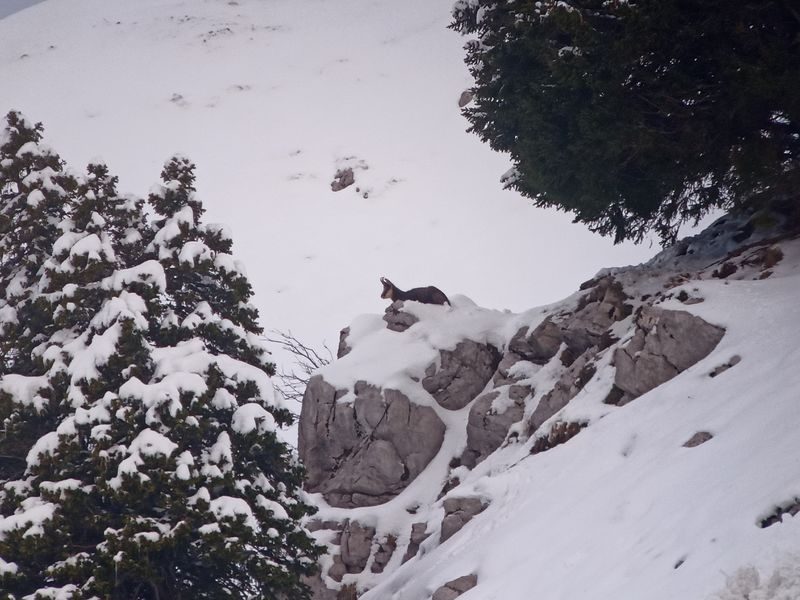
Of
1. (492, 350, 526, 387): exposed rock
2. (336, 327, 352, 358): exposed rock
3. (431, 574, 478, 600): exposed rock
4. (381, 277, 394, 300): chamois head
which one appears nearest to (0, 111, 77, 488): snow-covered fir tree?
(431, 574, 478, 600): exposed rock

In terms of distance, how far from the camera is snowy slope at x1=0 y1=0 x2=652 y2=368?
31.5 metres

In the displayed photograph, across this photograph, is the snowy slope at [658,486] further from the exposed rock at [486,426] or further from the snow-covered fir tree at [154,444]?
the snow-covered fir tree at [154,444]

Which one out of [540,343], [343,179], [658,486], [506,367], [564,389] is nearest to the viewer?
[658,486]

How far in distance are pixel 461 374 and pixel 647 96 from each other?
6.98 meters

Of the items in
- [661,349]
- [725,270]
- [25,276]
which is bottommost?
[661,349]

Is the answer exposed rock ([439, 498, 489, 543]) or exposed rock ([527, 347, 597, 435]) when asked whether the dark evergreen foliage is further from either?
exposed rock ([439, 498, 489, 543])

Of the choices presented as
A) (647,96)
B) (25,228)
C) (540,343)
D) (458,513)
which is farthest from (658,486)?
(25,228)

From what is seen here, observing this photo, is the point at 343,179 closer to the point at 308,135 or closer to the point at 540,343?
the point at 308,135

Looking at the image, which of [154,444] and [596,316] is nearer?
[154,444]

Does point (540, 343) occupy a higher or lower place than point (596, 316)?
lower

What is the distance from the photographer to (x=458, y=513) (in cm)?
1091

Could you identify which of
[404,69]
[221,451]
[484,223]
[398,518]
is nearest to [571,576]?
[221,451]

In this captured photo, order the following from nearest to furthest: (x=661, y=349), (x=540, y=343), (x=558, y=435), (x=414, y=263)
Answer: (x=661, y=349) → (x=558, y=435) → (x=540, y=343) → (x=414, y=263)

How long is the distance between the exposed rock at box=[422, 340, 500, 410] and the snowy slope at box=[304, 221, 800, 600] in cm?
205
